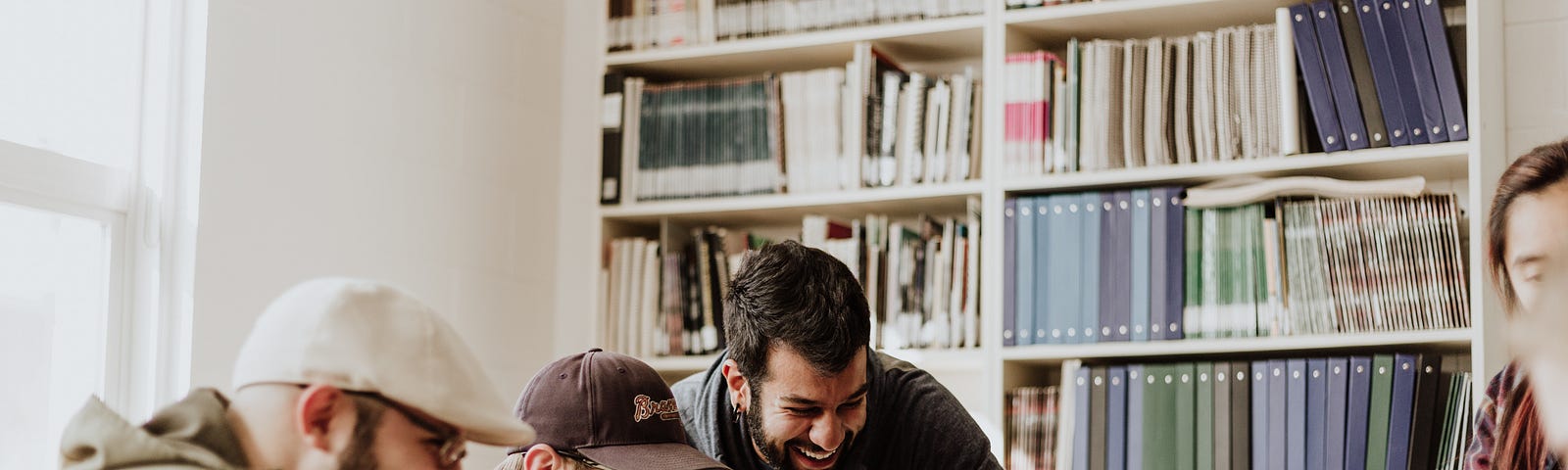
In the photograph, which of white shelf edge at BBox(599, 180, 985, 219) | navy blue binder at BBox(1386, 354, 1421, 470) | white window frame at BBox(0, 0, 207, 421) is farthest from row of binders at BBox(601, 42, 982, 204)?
white window frame at BBox(0, 0, 207, 421)

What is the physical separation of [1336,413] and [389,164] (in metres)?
1.76

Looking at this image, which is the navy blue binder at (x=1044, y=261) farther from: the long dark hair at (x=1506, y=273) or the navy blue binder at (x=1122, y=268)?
the long dark hair at (x=1506, y=273)

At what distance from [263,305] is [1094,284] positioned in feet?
4.85

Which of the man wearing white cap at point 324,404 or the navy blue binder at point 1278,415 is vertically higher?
the man wearing white cap at point 324,404

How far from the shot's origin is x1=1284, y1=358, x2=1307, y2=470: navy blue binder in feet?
9.29

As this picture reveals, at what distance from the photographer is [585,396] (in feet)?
6.11

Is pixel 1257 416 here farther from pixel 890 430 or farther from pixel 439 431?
pixel 439 431

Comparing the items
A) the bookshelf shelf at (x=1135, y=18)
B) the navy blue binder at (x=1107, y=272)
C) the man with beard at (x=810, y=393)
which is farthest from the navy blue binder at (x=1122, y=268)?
the man with beard at (x=810, y=393)

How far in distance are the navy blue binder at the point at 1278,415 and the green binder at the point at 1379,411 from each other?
136mm

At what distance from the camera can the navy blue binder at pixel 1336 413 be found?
2.80 m

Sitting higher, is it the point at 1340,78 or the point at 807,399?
the point at 1340,78

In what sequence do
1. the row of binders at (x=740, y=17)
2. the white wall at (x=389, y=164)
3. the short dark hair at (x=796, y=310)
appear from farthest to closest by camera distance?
the row of binders at (x=740, y=17) → the white wall at (x=389, y=164) → the short dark hair at (x=796, y=310)

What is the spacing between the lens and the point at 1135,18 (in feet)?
10.2

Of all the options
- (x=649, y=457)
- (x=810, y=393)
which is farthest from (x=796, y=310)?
(x=649, y=457)
